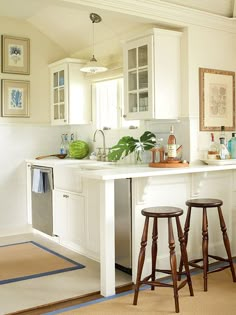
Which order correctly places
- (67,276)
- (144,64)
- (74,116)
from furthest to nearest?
(74,116) < (144,64) < (67,276)

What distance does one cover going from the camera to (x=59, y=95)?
5496 millimetres

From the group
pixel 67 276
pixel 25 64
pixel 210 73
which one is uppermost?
pixel 25 64

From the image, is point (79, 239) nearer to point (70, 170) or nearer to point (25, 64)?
point (70, 170)

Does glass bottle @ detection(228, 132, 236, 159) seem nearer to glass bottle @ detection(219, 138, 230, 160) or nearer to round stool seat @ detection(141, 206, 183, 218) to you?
glass bottle @ detection(219, 138, 230, 160)

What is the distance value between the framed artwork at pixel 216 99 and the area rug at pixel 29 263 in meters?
1.86

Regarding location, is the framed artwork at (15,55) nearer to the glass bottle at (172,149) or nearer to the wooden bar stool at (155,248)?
the glass bottle at (172,149)

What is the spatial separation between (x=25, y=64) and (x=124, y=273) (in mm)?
3144

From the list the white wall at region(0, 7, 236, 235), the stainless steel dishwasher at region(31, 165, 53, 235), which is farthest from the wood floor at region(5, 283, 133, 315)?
the white wall at region(0, 7, 236, 235)

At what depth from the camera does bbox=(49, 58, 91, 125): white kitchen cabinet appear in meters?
5.29

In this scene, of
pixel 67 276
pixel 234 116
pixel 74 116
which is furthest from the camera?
pixel 74 116

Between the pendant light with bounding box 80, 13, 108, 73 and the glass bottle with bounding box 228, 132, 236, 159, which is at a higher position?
the pendant light with bounding box 80, 13, 108, 73

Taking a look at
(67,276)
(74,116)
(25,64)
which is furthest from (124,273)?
(25,64)

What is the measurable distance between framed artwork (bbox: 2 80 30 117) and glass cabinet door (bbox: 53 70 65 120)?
355 millimetres

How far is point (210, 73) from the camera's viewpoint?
4043mm
